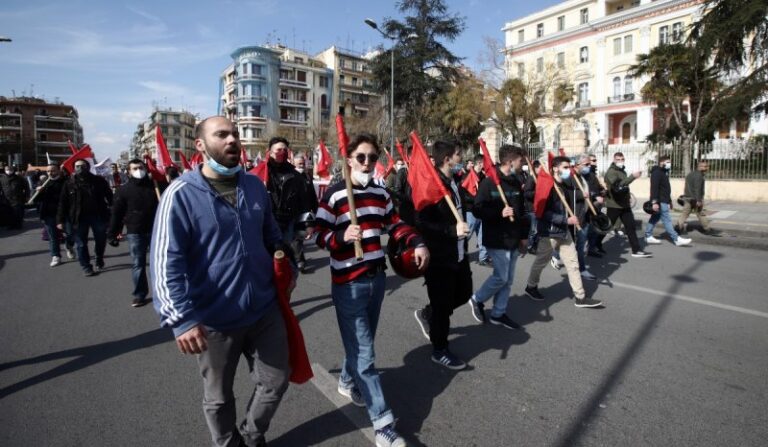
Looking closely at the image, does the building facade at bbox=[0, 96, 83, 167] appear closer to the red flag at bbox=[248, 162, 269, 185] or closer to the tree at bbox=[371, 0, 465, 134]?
the tree at bbox=[371, 0, 465, 134]

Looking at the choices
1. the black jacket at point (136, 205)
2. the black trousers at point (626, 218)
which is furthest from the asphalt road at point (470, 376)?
the black trousers at point (626, 218)

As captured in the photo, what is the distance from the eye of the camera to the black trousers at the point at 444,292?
3.85 m

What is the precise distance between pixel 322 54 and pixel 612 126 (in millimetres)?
49834

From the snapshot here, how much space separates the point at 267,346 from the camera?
2463mm

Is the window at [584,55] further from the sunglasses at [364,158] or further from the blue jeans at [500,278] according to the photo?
the sunglasses at [364,158]

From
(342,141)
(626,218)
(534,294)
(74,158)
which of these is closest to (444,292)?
(342,141)

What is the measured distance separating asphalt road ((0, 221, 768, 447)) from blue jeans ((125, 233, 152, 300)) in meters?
0.30

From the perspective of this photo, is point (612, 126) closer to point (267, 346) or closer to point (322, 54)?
point (322, 54)

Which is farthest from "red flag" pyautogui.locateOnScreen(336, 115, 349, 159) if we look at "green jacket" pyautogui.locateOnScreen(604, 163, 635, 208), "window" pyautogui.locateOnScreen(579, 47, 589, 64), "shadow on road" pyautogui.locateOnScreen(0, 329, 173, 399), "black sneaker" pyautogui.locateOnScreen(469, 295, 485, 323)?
"window" pyautogui.locateOnScreen(579, 47, 589, 64)

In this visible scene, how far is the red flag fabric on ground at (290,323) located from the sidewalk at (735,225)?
1018 centimetres

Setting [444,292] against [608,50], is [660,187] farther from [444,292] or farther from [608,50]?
[608,50]

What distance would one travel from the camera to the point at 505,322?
4887mm

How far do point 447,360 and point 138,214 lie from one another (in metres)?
4.60

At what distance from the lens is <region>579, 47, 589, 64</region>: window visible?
171 feet
